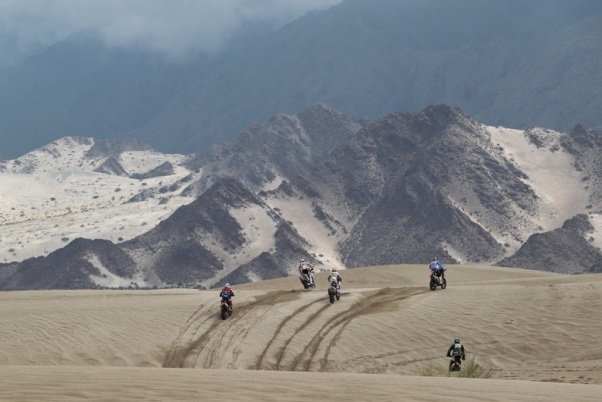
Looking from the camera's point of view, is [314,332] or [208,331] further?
[208,331]

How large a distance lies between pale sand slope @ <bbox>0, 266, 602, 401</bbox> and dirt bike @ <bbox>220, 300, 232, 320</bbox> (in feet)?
1.16

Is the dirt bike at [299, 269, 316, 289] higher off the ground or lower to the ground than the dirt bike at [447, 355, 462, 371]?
higher

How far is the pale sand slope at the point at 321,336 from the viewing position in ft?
83.1

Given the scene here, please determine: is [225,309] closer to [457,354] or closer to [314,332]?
[314,332]

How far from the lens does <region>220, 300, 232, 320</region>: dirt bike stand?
3516 centimetres

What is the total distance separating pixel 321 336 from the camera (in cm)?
3228

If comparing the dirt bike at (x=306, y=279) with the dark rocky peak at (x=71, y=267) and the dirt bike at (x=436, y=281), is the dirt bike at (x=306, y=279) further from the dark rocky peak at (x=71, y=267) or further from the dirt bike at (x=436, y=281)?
the dark rocky peak at (x=71, y=267)

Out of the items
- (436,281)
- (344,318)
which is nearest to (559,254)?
(436,281)

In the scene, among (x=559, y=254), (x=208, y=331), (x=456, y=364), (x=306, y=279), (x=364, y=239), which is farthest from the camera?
(x=364, y=239)

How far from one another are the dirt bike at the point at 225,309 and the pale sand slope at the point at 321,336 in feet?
1.16

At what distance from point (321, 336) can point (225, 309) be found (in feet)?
14.8

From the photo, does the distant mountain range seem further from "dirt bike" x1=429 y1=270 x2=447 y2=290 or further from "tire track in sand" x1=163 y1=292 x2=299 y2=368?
"tire track in sand" x1=163 y1=292 x2=299 y2=368

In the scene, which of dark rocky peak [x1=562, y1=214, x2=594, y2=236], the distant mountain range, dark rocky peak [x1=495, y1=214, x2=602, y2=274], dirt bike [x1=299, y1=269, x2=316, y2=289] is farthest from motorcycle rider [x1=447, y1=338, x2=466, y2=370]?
dark rocky peak [x1=562, y1=214, x2=594, y2=236]

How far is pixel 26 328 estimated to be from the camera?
108 feet
